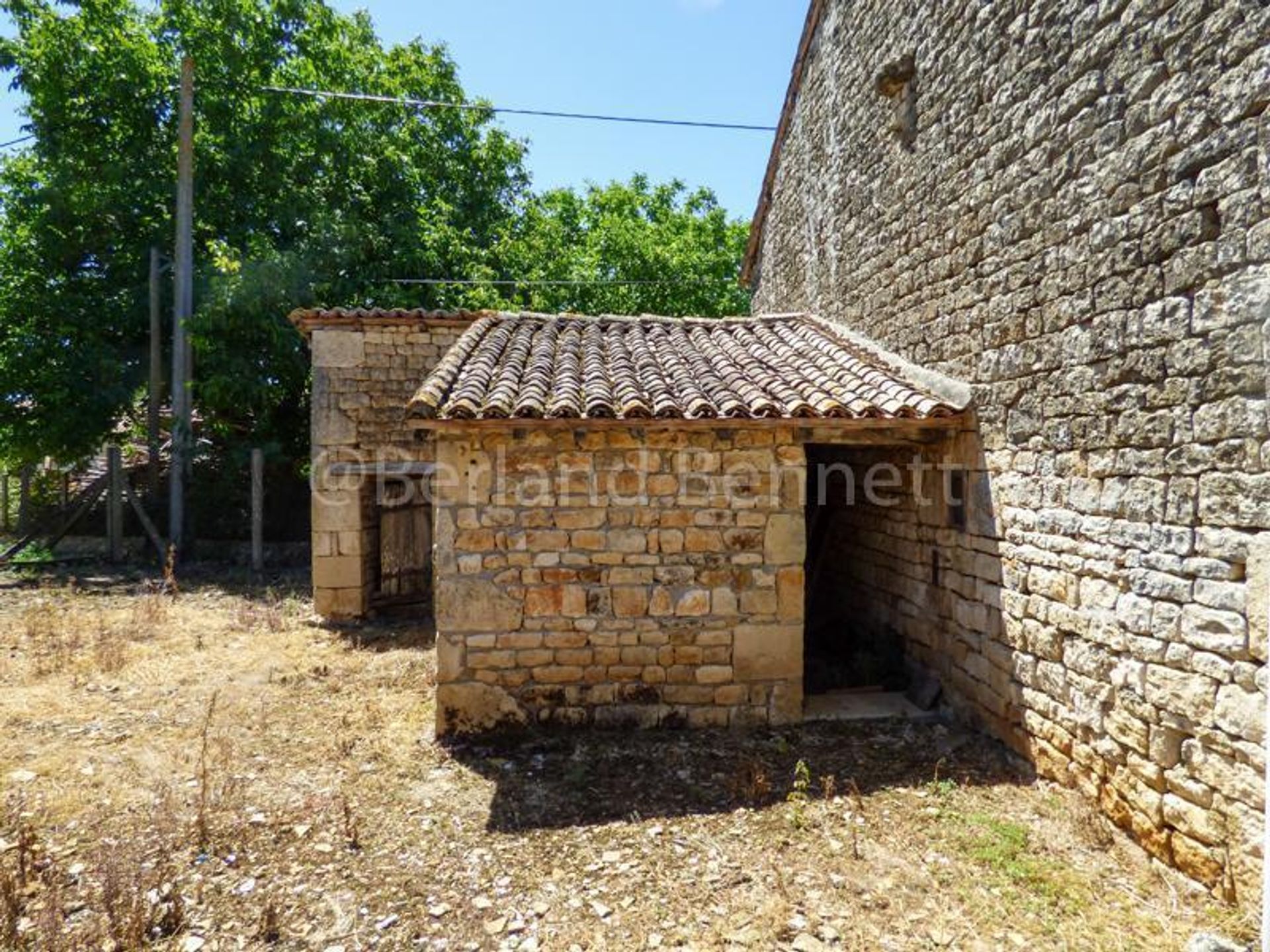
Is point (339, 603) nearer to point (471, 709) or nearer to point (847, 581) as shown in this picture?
point (471, 709)

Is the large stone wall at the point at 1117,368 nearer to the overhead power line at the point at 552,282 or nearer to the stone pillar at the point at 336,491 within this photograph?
the stone pillar at the point at 336,491

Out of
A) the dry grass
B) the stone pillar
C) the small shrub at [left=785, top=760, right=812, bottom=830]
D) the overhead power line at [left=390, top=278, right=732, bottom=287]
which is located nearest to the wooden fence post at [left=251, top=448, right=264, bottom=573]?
the stone pillar

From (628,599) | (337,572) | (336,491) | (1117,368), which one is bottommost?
(337,572)

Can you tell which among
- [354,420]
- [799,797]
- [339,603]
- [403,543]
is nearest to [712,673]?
[799,797]

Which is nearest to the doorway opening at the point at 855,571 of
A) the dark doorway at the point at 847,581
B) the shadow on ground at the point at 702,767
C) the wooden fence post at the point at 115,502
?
the dark doorway at the point at 847,581

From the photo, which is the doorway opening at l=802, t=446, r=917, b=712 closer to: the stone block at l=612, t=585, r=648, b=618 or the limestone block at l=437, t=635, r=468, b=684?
the stone block at l=612, t=585, r=648, b=618

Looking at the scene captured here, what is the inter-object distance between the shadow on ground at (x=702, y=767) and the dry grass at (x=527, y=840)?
2 cm

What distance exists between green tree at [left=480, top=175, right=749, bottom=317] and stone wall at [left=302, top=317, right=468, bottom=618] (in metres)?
6.46

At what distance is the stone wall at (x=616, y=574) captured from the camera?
17.1ft

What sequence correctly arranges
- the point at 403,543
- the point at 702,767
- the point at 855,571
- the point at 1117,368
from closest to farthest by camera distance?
the point at 1117,368 < the point at 702,767 < the point at 855,571 < the point at 403,543

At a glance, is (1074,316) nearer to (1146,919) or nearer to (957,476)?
(957,476)

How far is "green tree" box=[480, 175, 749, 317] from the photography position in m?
16.0

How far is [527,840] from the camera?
12.9 feet

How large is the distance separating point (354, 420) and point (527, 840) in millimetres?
6049
